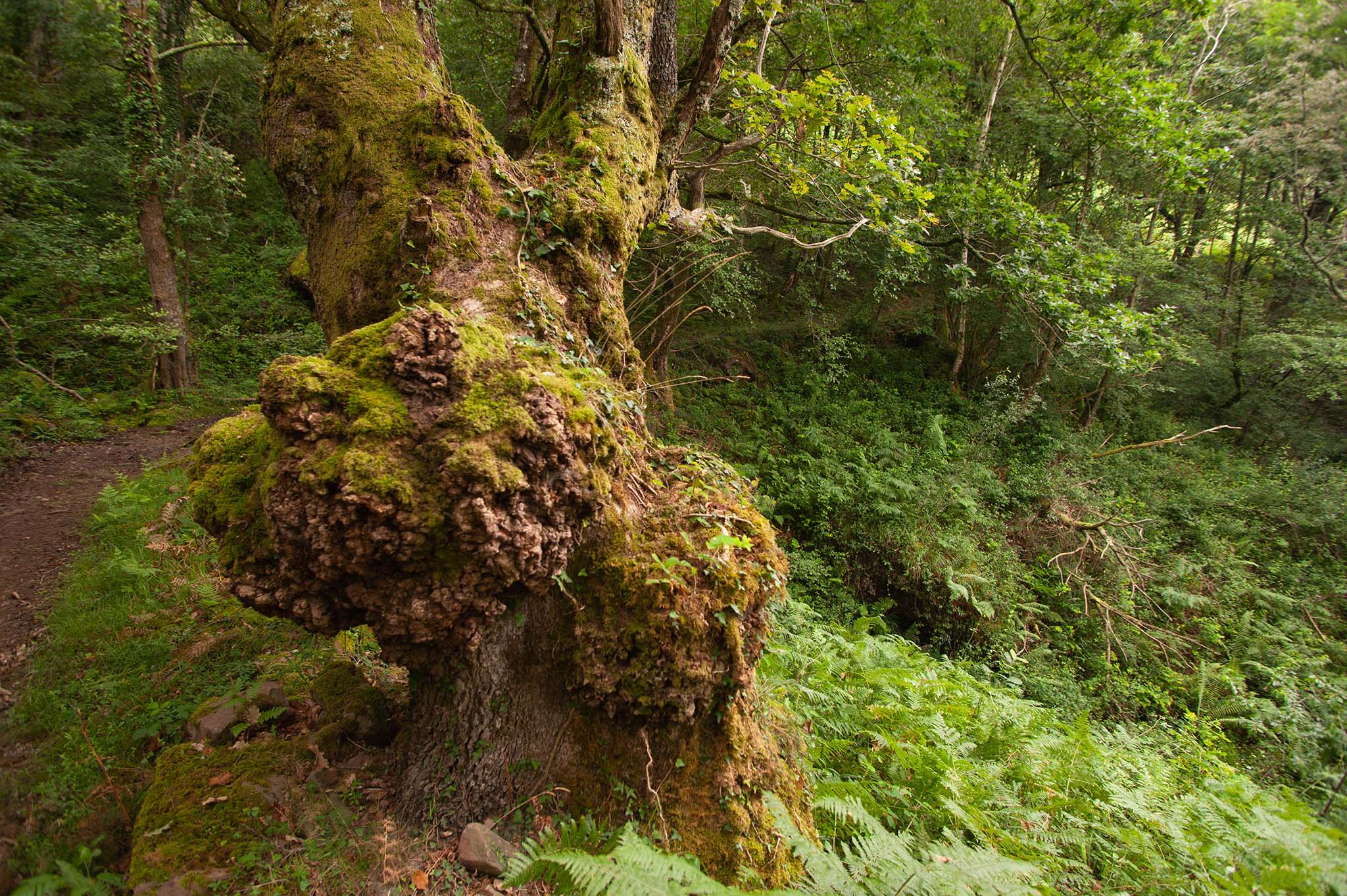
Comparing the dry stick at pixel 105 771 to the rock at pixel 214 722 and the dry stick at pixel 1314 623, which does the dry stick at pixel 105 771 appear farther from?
the dry stick at pixel 1314 623

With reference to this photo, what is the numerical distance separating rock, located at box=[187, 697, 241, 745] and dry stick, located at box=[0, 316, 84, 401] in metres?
8.30

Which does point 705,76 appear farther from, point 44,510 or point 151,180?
point 151,180

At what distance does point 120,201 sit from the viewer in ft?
37.2

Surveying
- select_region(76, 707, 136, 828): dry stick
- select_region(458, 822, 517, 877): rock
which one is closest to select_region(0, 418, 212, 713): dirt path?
select_region(76, 707, 136, 828): dry stick

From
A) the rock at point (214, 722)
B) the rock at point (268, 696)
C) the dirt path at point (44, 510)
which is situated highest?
the rock at point (268, 696)

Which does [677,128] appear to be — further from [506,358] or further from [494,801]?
[494,801]

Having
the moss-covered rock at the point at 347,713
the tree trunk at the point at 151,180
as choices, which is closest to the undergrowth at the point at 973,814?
the moss-covered rock at the point at 347,713

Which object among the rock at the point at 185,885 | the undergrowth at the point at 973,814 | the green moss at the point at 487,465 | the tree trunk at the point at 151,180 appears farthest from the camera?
the tree trunk at the point at 151,180

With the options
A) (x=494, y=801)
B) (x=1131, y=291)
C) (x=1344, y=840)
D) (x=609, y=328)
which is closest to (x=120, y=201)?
(x=609, y=328)

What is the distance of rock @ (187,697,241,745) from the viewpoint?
10.0ft

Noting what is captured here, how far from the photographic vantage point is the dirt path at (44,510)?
441 cm

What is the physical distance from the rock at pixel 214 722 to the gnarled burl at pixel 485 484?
1122 millimetres

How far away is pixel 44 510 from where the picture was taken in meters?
6.12

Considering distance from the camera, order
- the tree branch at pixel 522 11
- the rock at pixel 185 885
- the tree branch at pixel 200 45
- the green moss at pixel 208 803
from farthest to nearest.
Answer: the tree branch at pixel 200 45 < the tree branch at pixel 522 11 < the green moss at pixel 208 803 < the rock at pixel 185 885
